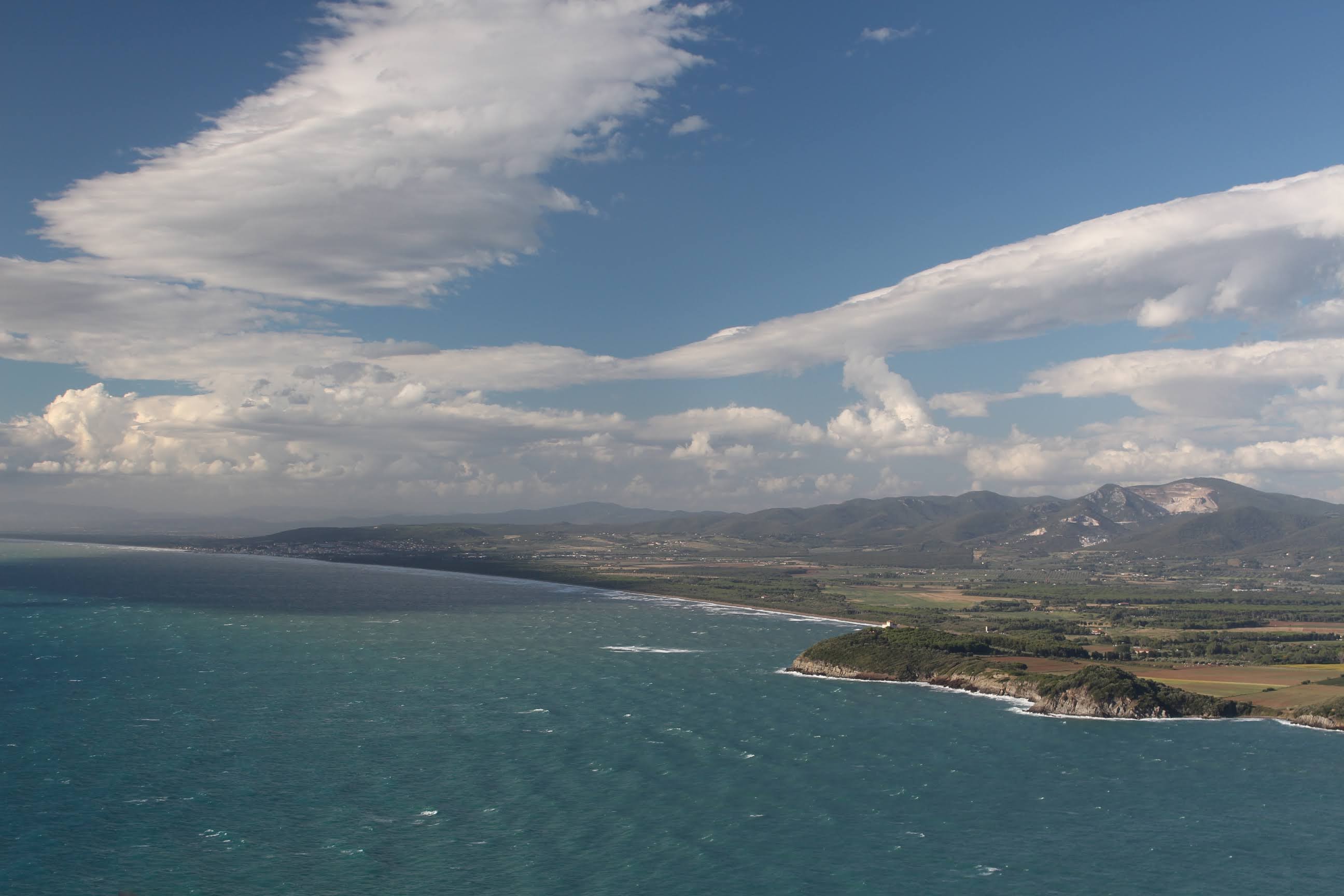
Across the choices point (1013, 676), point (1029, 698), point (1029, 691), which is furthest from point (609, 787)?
point (1013, 676)

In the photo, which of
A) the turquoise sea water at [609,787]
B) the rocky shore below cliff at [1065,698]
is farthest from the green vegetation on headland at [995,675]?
the turquoise sea water at [609,787]

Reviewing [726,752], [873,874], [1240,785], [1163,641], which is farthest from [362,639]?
[1163,641]

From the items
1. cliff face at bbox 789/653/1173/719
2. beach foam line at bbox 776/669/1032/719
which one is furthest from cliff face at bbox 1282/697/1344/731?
beach foam line at bbox 776/669/1032/719

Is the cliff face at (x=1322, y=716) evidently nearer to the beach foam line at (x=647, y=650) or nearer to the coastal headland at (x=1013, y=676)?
the coastal headland at (x=1013, y=676)

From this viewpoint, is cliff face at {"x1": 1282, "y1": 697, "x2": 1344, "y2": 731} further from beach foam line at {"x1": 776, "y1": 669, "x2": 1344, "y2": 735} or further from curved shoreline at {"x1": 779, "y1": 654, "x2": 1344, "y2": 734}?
beach foam line at {"x1": 776, "y1": 669, "x2": 1344, "y2": 735}

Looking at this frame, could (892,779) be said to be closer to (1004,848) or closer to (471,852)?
(1004,848)

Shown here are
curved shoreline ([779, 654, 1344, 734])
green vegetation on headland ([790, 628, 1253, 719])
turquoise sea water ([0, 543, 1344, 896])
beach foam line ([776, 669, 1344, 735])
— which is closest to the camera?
turquoise sea water ([0, 543, 1344, 896])
